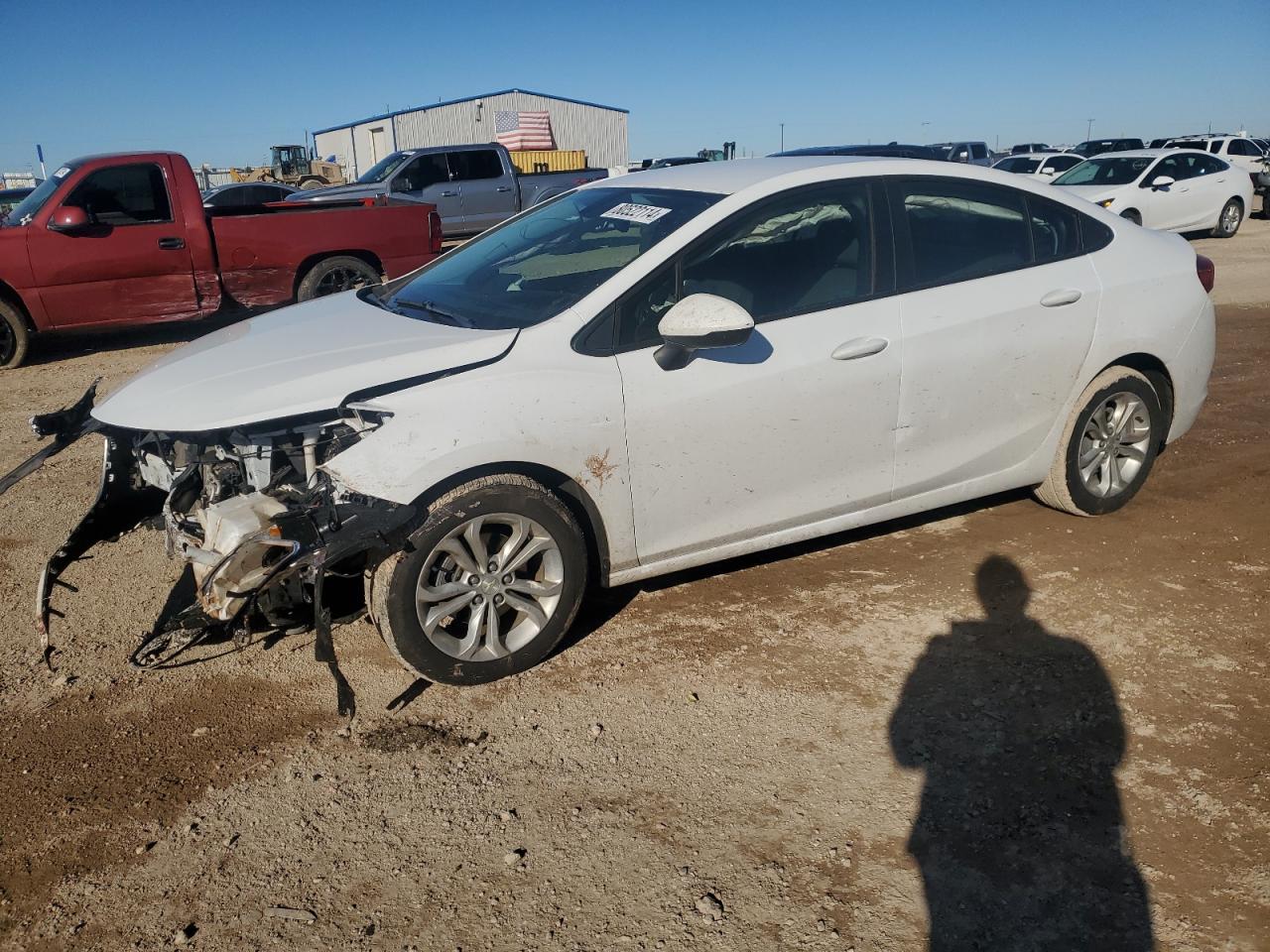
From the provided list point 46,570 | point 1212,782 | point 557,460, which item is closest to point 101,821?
point 46,570

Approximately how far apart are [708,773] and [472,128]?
46.9 m

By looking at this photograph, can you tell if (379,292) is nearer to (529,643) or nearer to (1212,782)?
(529,643)

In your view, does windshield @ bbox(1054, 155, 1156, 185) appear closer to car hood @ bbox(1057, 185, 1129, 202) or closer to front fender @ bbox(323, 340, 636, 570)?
car hood @ bbox(1057, 185, 1129, 202)

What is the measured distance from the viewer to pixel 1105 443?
4941 millimetres

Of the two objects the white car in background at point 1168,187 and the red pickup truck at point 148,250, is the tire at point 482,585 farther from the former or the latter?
the white car in background at point 1168,187

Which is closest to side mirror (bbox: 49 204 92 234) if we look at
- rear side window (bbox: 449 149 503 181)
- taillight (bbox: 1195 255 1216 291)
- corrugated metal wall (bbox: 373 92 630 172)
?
taillight (bbox: 1195 255 1216 291)

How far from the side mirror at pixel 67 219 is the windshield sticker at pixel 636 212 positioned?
22.9ft

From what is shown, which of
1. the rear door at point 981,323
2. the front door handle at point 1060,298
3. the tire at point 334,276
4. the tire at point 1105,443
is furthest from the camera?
the tire at point 334,276

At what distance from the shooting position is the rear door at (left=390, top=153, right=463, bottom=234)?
57.3 feet

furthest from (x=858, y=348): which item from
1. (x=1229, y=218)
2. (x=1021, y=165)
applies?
(x=1021, y=165)

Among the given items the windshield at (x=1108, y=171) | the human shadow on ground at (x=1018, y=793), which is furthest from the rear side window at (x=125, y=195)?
the windshield at (x=1108, y=171)

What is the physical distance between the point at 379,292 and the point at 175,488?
1.52 meters

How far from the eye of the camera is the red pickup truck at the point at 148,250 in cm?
933

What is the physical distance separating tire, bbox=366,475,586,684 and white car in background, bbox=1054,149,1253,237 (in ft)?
50.9
